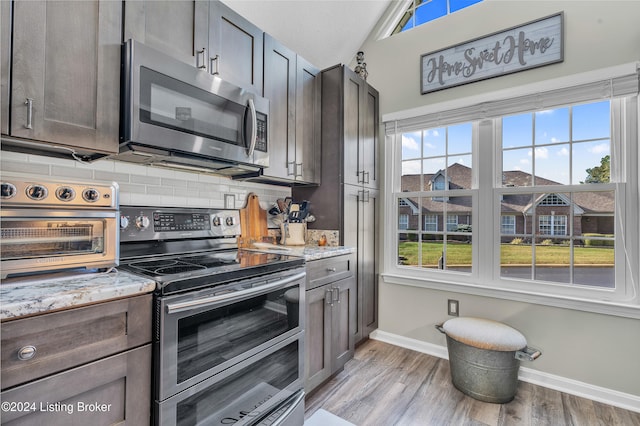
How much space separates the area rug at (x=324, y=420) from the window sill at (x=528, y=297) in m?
1.32

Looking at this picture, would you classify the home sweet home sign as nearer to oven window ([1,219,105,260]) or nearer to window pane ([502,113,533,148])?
window pane ([502,113,533,148])

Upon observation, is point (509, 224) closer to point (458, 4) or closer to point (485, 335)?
point (485, 335)

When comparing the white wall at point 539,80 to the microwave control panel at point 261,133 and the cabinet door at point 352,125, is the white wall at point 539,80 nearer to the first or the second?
the cabinet door at point 352,125

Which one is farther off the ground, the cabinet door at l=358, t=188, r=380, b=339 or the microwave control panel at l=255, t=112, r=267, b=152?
the microwave control panel at l=255, t=112, r=267, b=152

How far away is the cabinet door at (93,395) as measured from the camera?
2.75 ft

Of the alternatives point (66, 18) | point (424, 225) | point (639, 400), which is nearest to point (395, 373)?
point (424, 225)

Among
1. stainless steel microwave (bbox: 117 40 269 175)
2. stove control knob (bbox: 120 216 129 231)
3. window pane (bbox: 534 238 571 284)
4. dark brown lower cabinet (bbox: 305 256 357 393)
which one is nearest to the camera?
stainless steel microwave (bbox: 117 40 269 175)

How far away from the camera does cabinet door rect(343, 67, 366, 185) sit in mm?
2434

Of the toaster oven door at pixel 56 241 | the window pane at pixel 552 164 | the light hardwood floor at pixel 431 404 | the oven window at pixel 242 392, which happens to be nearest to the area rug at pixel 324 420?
the light hardwood floor at pixel 431 404

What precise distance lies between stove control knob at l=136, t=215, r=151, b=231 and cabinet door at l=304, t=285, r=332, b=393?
1.00 metres

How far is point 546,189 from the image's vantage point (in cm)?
222

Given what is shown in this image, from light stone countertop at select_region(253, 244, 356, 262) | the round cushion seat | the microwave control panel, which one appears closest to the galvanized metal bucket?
the round cushion seat

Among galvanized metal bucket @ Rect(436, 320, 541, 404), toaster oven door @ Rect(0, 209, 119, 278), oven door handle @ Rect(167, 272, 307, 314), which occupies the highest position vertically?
toaster oven door @ Rect(0, 209, 119, 278)

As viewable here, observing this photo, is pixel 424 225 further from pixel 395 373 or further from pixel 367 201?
pixel 395 373
